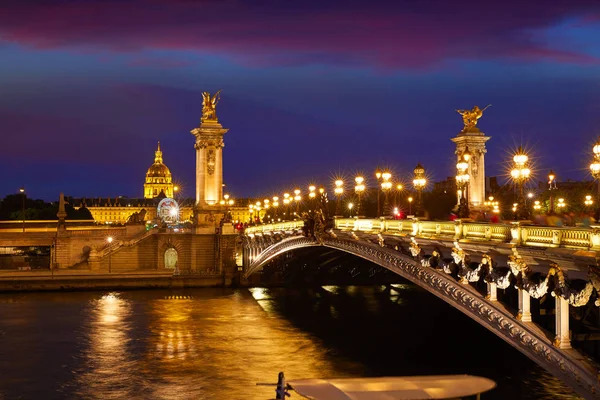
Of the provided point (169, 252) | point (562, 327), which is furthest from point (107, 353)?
point (169, 252)

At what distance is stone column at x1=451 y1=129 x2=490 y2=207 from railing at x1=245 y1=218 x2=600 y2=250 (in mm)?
24148

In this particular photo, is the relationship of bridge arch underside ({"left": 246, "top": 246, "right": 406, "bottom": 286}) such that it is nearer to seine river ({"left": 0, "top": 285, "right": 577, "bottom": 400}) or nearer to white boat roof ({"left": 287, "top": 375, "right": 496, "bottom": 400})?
seine river ({"left": 0, "top": 285, "right": 577, "bottom": 400})

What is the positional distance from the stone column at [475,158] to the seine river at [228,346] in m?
8.87

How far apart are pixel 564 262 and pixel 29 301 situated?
42668 mm

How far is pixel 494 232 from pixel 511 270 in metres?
2.60

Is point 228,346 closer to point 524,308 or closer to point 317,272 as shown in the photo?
point 524,308

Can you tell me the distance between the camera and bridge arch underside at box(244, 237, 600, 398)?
18266 millimetres

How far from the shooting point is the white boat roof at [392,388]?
19938 mm

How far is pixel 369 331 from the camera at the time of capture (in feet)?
139

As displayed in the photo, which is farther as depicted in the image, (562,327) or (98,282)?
(98,282)

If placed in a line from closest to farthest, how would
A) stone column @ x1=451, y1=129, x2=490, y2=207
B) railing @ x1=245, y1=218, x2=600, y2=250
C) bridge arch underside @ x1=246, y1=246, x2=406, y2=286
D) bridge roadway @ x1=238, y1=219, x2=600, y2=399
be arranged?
bridge roadway @ x1=238, y1=219, x2=600, y2=399 → railing @ x1=245, y1=218, x2=600, y2=250 → bridge arch underside @ x1=246, y1=246, x2=406, y2=286 → stone column @ x1=451, y1=129, x2=490, y2=207

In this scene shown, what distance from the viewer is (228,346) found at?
3912 centimetres

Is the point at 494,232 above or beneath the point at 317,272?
above

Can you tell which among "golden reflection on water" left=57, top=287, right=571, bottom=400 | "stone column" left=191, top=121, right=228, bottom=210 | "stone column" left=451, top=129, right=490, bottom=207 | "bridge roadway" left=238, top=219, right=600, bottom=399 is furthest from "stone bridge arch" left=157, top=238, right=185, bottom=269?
"bridge roadway" left=238, top=219, right=600, bottom=399
